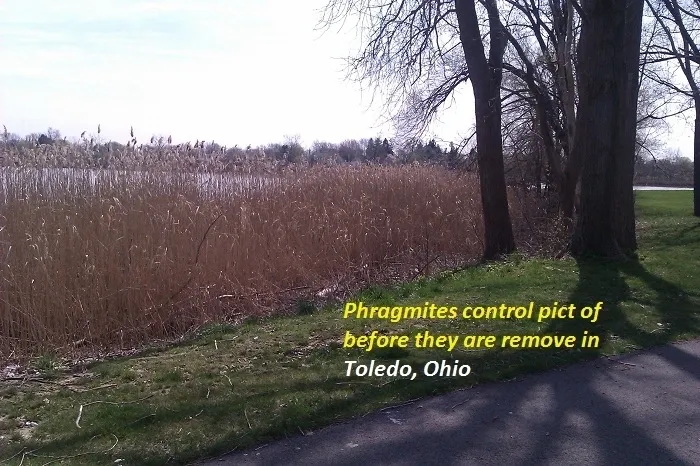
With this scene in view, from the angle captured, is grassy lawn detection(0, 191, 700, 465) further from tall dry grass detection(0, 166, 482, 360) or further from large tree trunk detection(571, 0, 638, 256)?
large tree trunk detection(571, 0, 638, 256)

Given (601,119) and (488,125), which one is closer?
(601,119)

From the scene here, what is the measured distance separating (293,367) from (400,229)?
7188 millimetres

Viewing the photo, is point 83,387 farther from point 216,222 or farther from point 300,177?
point 300,177

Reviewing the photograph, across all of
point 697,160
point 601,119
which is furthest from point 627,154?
point 697,160

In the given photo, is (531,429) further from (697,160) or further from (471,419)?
(697,160)

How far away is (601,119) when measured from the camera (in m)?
10.5

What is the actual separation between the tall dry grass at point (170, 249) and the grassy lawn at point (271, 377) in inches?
44.6

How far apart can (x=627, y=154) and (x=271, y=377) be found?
994cm

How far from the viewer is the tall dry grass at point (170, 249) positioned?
7508 mm

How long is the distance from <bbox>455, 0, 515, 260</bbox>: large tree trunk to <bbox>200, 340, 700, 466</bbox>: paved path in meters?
7.10

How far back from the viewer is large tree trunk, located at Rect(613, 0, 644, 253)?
11.3 metres

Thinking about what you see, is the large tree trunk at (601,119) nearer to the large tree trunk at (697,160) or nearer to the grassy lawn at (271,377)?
the grassy lawn at (271,377)

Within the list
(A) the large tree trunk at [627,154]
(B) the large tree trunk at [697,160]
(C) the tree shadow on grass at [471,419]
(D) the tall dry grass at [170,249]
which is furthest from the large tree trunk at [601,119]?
(B) the large tree trunk at [697,160]

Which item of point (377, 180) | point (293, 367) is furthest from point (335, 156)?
point (293, 367)
